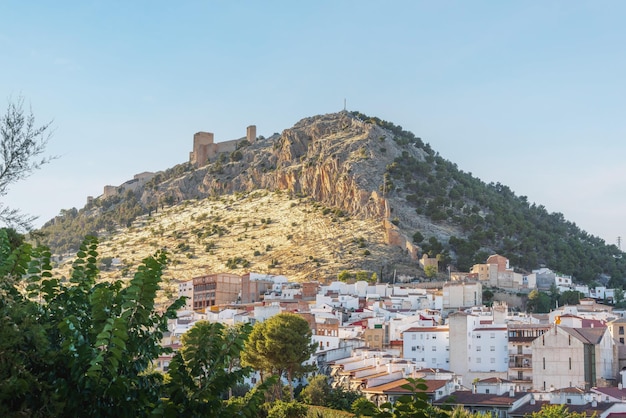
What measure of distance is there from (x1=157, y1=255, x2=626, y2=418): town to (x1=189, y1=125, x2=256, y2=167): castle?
6390 cm

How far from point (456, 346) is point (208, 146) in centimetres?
9141

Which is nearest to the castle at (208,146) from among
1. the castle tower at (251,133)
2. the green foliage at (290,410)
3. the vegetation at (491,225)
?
the castle tower at (251,133)

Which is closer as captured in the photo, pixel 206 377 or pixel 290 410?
pixel 206 377

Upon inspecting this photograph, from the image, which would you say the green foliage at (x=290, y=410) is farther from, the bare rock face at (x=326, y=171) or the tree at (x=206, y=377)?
the bare rock face at (x=326, y=171)

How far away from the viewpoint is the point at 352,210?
3895 inches

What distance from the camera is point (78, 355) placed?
10.5 m

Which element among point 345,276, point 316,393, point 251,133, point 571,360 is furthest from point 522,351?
point 251,133

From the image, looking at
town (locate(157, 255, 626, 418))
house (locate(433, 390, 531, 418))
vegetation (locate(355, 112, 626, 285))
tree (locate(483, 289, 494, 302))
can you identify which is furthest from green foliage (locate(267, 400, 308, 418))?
vegetation (locate(355, 112, 626, 285))

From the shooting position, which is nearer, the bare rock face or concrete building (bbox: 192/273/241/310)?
concrete building (bbox: 192/273/241/310)

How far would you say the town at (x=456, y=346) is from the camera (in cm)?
4125

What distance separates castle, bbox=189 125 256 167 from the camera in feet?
447

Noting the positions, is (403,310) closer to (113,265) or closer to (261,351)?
(261,351)

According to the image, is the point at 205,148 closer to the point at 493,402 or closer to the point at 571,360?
the point at 571,360

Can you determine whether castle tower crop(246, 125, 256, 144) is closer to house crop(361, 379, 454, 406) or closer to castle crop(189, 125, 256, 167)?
castle crop(189, 125, 256, 167)
